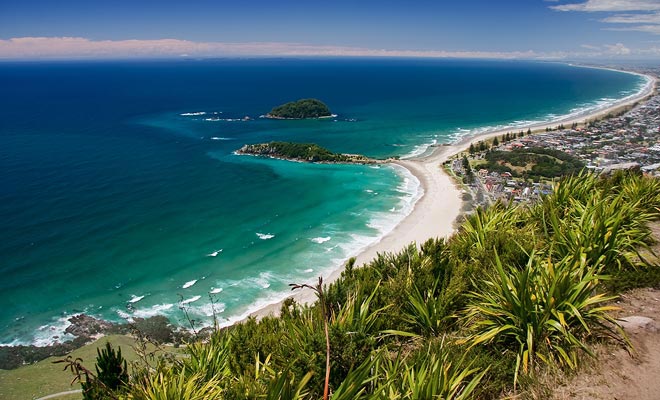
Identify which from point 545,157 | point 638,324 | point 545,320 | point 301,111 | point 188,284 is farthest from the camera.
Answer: point 301,111

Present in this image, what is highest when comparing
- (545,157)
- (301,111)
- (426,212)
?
(301,111)

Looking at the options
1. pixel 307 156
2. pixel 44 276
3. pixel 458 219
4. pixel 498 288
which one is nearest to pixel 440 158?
pixel 307 156

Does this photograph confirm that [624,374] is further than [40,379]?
No

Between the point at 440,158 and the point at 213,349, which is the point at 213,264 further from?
the point at 440,158

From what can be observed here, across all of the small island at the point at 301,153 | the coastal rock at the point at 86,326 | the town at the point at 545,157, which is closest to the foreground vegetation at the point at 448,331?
the coastal rock at the point at 86,326

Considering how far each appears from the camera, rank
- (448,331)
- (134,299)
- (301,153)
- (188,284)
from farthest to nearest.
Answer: (301,153)
(188,284)
(134,299)
(448,331)

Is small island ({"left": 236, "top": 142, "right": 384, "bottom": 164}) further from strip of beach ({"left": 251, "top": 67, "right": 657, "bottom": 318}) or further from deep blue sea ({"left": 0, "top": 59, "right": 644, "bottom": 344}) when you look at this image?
strip of beach ({"left": 251, "top": 67, "right": 657, "bottom": 318})

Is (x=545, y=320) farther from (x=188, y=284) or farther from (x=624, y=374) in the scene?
(x=188, y=284)

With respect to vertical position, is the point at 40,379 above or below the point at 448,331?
below

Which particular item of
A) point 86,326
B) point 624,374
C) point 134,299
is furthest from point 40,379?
point 624,374
